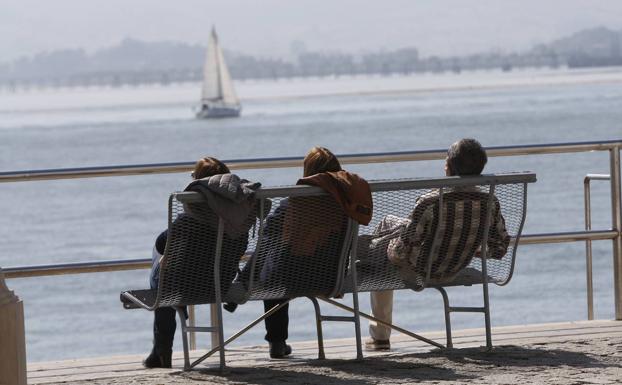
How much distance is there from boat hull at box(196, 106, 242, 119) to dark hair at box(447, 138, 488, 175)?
9368 cm

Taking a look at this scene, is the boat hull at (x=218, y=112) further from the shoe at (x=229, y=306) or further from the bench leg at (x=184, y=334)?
the bench leg at (x=184, y=334)

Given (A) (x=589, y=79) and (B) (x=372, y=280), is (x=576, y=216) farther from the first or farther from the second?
(A) (x=589, y=79)

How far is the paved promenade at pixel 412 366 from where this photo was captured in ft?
18.8

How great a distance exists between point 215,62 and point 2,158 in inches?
635

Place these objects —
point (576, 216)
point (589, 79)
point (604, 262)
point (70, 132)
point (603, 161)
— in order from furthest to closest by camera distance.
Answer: point (589, 79)
point (70, 132)
point (603, 161)
point (576, 216)
point (604, 262)

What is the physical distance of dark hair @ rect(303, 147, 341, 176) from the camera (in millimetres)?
6008

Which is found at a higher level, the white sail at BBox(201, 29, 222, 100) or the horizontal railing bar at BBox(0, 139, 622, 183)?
the white sail at BBox(201, 29, 222, 100)

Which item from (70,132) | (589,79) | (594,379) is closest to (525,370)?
(594,379)

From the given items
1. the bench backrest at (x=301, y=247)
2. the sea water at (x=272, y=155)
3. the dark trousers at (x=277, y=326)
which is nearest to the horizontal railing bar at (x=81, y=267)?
the dark trousers at (x=277, y=326)

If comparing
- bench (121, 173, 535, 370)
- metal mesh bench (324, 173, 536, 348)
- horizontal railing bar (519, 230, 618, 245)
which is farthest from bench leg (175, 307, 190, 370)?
horizontal railing bar (519, 230, 618, 245)

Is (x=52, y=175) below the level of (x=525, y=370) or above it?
above

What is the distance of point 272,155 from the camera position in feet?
243

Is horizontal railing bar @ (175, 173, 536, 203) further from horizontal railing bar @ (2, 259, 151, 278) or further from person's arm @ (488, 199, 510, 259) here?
horizontal railing bar @ (2, 259, 151, 278)

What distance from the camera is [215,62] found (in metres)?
92.1
